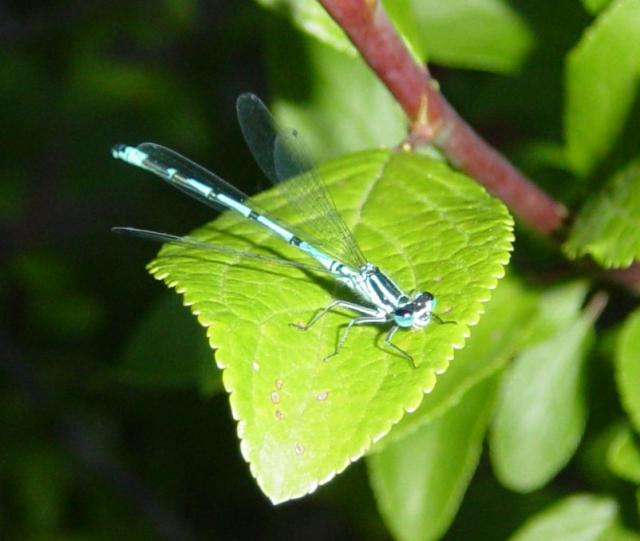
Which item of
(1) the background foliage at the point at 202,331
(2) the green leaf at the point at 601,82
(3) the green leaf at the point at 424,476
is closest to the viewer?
(2) the green leaf at the point at 601,82

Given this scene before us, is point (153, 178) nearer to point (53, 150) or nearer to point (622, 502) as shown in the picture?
point (53, 150)

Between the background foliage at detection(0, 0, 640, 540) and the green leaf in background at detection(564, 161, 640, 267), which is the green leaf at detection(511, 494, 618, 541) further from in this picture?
the green leaf in background at detection(564, 161, 640, 267)

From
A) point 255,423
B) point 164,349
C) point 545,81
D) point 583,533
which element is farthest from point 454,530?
point 255,423

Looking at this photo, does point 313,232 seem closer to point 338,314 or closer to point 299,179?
point 299,179

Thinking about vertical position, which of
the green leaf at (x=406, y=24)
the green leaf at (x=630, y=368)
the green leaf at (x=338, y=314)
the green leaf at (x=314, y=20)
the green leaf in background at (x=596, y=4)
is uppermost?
the green leaf in background at (x=596, y=4)

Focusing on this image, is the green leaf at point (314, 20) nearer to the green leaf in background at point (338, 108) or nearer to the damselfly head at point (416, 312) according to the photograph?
the damselfly head at point (416, 312)

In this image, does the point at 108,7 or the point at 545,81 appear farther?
the point at 108,7

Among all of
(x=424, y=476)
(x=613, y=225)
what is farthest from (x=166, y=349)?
(x=613, y=225)

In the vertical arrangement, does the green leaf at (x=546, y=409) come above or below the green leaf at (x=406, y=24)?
below

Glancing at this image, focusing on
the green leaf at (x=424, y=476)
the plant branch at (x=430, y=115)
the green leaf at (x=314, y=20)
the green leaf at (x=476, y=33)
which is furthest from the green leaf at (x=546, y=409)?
the green leaf at (x=314, y=20)
